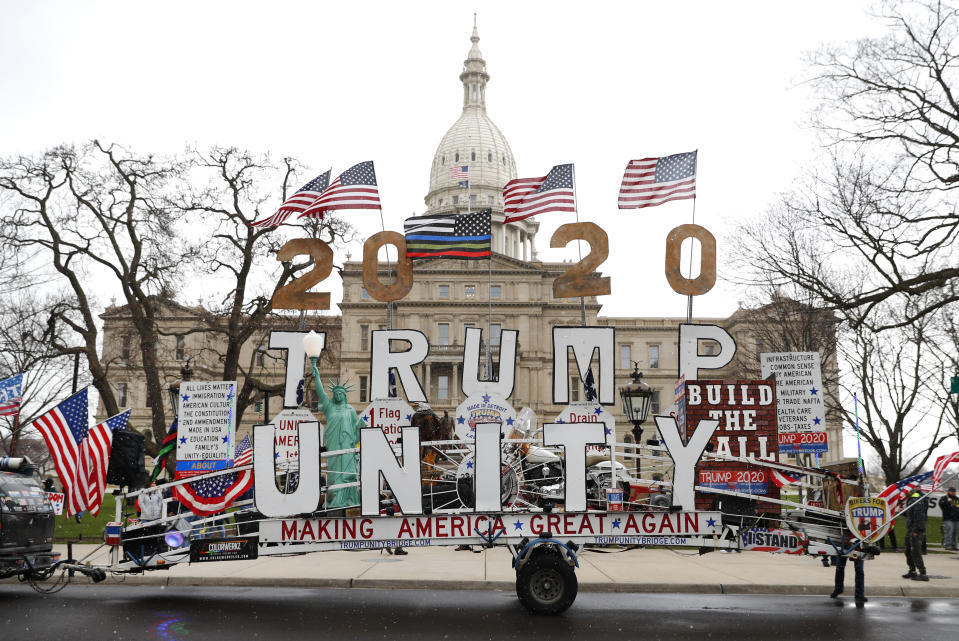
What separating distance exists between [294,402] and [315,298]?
116 inches

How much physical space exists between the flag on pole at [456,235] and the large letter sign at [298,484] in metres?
6.41

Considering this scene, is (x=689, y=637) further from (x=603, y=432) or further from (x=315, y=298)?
(x=315, y=298)

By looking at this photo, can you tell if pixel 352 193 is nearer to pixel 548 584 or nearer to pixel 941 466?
pixel 548 584

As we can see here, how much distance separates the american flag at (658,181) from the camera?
1603 cm

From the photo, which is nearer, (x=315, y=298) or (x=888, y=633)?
(x=888, y=633)

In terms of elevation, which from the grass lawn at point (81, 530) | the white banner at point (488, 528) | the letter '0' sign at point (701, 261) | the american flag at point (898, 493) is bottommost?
the grass lawn at point (81, 530)

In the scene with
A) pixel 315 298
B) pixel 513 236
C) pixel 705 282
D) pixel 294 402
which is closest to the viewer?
pixel 294 402

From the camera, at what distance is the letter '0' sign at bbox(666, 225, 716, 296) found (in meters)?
14.8

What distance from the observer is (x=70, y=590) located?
41.2 ft

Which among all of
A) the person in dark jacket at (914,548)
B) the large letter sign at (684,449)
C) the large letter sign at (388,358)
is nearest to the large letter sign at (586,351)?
the large letter sign at (684,449)

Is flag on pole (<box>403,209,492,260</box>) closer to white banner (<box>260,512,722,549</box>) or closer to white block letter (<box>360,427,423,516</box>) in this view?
white block letter (<box>360,427,423,516</box>)

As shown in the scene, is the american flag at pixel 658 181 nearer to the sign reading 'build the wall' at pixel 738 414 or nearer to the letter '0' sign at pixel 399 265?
the letter '0' sign at pixel 399 265

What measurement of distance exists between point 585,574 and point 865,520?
16.9 feet

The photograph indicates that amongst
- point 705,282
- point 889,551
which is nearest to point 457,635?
point 705,282
